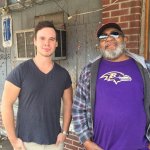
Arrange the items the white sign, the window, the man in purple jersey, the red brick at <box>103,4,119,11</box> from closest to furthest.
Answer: the man in purple jersey < the red brick at <box>103,4,119,11</box> < the window < the white sign

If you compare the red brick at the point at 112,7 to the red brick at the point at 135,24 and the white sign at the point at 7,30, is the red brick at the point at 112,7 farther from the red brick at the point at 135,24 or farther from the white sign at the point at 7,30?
the white sign at the point at 7,30

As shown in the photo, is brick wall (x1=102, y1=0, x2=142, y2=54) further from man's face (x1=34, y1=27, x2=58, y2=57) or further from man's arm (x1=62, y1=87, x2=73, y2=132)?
man's face (x1=34, y1=27, x2=58, y2=57)

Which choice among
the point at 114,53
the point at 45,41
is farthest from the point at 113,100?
the point at 45,41

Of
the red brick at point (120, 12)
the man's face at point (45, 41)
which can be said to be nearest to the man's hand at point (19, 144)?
the man's face at point (45, 41)

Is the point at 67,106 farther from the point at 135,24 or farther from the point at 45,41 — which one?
the point at 135,24

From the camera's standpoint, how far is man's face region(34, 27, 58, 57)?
2934mm

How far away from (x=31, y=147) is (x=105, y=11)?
2.00m

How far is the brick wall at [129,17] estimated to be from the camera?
3720 mm

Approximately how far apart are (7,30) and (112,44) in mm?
3363

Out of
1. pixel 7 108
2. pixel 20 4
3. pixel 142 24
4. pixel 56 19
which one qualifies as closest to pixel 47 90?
pixel 7 108

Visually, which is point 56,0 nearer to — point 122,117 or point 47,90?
point 47,90

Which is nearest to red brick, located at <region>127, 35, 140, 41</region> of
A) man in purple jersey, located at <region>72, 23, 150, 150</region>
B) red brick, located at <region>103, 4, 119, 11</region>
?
red brick, located at <region>103, 4, 119, 11</region>

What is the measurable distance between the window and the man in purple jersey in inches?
63.0

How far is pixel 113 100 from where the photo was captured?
9.37ft
